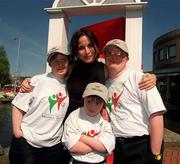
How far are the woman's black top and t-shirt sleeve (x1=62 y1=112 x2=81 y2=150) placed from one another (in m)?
0.16

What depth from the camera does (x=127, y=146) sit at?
7.02 feet

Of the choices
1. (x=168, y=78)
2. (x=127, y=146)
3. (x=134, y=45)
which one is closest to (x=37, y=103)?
(x=127, y=146)

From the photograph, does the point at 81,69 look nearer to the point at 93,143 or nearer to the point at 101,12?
the point at 93,143

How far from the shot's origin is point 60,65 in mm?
2377

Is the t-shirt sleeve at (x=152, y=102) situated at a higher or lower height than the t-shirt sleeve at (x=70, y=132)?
higher

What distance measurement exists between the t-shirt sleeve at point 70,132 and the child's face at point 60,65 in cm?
38

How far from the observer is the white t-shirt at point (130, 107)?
81.6 inches

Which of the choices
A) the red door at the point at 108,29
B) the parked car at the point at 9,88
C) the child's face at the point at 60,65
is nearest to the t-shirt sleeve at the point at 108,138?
the child's face at the point at 60,65

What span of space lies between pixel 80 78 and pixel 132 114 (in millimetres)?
602

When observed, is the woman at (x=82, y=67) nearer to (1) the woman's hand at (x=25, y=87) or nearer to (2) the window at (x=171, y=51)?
(1) the woman's hand at (x=25, y=87)

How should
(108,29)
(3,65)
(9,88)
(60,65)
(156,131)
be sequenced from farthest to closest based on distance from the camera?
1. (9,88)
2. (3,65)
3. (108,29)
4. (60,65)
5. (156,131)

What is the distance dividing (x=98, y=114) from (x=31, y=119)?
57cm

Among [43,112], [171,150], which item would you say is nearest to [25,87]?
[43,112]

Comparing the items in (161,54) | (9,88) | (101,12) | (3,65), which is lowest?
(9,88)
